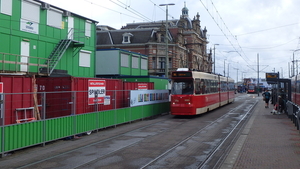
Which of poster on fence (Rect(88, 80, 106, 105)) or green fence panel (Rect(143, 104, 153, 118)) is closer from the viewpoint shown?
poster on fence (Rect(88, 80, 106, 105))

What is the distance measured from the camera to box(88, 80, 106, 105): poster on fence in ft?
56.5

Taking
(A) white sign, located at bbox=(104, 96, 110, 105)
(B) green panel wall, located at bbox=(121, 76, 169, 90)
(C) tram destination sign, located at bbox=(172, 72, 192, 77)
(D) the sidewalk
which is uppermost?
(C) tram destination sign, located at bbox=(172, 72, 192, 77)

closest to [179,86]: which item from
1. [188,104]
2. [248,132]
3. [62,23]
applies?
[188,104]

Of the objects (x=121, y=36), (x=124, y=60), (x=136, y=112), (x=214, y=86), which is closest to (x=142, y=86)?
(x=136, y=112)

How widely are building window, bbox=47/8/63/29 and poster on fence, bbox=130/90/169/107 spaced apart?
1013 centimetres

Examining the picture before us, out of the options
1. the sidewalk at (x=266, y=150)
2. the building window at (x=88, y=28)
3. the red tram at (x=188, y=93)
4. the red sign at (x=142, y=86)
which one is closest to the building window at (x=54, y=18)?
the building window at (x=88, y=28)

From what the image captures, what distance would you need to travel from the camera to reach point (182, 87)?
2284cm

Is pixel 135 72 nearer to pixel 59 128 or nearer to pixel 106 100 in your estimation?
pixel 106 100

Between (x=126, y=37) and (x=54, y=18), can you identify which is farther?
(x=126, y=37)

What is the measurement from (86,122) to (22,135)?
173 inches

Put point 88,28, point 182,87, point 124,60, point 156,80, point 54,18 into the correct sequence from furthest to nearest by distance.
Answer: point 124,60 < point 88,28 < point 156,80 < point 54,18 < point 182,87

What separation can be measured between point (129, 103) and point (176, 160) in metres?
11.1

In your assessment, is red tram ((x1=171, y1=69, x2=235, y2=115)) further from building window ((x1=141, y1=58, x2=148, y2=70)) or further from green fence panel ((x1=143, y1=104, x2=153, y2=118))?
building window ((x1=141, y1=58, x2=148, y2=70))

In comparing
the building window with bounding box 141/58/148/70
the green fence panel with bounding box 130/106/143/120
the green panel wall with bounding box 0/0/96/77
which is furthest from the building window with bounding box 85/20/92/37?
the green fence panel with bounding box 130/106/143/120
